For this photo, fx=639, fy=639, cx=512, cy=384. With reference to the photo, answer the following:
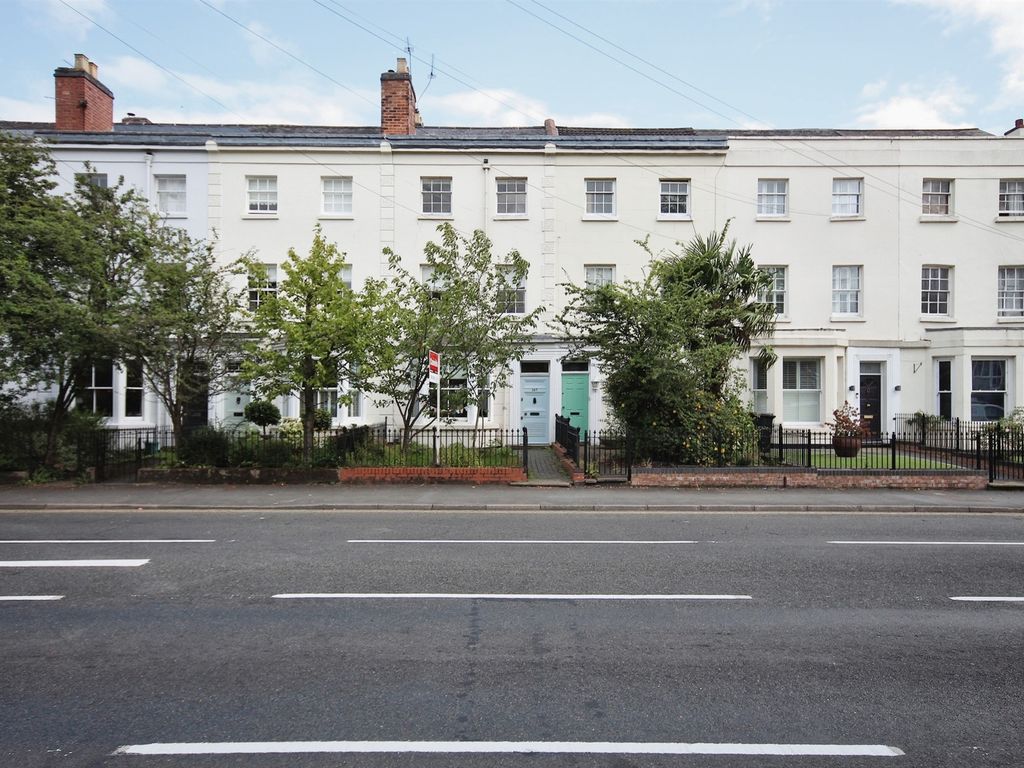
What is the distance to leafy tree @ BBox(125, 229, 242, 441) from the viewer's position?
15.2m

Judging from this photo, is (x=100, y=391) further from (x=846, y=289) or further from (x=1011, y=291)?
(x=1011, y=291)

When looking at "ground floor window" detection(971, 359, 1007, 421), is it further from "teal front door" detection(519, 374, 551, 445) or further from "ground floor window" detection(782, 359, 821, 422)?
"teal front door" detection(519, 374, 551, 445)

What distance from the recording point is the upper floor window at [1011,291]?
2380 cm

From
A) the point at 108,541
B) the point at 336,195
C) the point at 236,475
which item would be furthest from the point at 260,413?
the point at 108,541

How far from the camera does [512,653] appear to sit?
5.45 metres

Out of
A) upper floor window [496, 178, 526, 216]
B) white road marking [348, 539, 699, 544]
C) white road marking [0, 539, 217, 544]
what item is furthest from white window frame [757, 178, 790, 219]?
white road marking [0, 539, 217, 544]

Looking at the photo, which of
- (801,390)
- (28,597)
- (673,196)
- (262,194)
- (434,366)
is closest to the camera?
(28,597)

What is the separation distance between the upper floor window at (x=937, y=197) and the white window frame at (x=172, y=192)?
88.9 ft

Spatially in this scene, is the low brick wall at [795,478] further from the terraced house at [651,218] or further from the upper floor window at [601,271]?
the upper floor window at [601,271]

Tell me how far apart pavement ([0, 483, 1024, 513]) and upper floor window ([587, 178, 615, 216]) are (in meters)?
11.8

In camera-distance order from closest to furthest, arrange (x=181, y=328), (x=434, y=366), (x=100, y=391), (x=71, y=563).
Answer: (x=71, y=563)
(x=181, y=328)
(x=434, y=366)
(x=100, y=391)

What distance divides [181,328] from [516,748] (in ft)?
46.5

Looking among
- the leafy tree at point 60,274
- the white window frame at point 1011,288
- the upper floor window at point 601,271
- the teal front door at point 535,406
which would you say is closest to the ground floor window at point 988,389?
the white window frame at point 1011,288

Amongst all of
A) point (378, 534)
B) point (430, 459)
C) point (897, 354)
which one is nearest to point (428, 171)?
point (430, 459)
